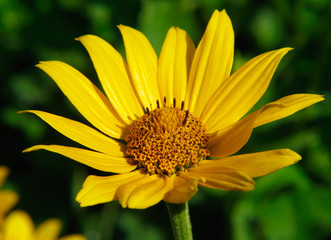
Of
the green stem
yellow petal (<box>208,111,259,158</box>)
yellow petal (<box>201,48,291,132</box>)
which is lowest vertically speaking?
the green stem

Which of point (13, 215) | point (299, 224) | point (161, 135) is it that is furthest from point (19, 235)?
point (299, 224)

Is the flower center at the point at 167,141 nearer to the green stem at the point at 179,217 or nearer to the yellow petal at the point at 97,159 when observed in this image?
the yellow petal at the point at 97,159

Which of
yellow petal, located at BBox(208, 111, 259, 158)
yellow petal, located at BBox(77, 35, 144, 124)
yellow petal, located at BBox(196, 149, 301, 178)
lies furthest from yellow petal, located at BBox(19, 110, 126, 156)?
yellow petal, located at BBox(196, 149, 301, 178)

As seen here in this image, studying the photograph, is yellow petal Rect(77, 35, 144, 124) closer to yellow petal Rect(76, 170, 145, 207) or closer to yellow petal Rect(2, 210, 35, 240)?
yellow petal Rect(76, 170, 145, 207)

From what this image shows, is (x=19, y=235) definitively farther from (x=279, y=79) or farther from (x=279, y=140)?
(x=279, y=79)

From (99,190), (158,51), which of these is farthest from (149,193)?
(158,51)

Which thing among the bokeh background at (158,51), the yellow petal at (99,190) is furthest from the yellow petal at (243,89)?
the bokeh background at (158,51)
